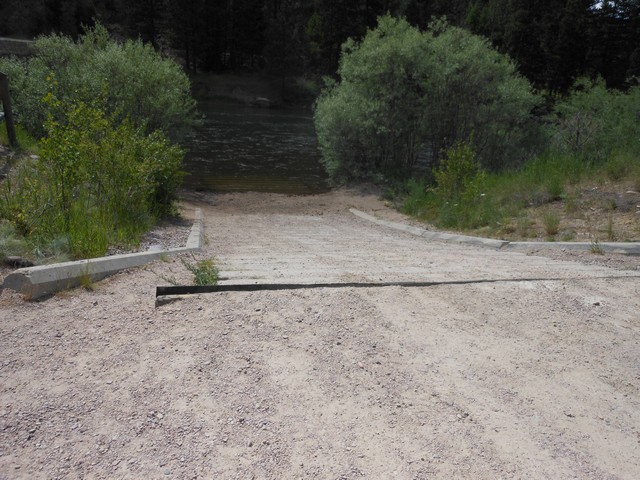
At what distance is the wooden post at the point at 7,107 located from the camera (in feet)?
33.3

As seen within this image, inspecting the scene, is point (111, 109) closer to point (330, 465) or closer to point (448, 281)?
point (448, 281)

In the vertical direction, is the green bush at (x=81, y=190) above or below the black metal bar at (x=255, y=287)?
above

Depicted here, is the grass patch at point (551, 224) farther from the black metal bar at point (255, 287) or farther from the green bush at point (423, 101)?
the green bush at point (423, 101)

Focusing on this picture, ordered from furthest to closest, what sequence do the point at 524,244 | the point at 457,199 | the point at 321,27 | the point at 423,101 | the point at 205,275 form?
the point at 321,27 < the point at 423,101 < the point at 457,199 < the point at 524,244 < the point at 205,275

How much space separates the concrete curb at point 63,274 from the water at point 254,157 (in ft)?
43.9

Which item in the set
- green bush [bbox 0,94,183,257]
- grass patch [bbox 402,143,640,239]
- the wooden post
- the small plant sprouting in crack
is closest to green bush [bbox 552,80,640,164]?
grass patch [bbox 402,143,640,239]

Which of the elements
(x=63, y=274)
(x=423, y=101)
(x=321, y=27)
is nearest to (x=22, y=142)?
(x=63, y=274)

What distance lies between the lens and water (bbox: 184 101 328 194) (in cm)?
2208

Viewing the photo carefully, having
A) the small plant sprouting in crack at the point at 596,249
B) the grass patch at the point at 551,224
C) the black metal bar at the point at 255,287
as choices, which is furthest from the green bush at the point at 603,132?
the black metal bar at the point at 255,287

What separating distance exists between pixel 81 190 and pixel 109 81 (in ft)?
38.3

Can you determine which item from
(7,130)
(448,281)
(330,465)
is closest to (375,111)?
(7,130)

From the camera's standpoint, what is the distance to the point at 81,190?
21.4 feet

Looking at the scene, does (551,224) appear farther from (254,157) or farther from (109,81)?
(254,157)

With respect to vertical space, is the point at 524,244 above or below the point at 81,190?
below
